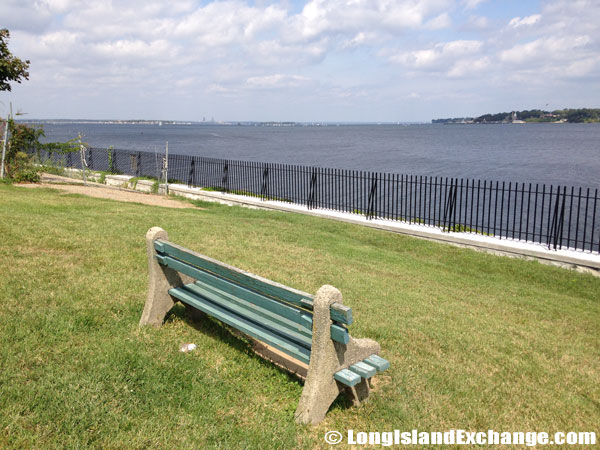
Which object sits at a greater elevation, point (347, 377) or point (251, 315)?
point (251, 315)

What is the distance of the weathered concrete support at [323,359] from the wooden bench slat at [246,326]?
0.17 meters

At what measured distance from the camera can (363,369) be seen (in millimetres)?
3643

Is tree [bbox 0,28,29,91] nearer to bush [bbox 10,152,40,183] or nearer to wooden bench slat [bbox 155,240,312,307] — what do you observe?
bush [bbox 10,152,40,183]

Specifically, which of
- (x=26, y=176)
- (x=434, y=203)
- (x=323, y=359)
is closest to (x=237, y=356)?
(x=323, y=359)

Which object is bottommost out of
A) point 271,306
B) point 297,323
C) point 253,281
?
point 297,323

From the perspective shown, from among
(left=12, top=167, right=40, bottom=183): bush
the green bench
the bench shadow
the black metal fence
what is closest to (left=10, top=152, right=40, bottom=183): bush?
(left=12, top=167, right=40, bottom=183): bush

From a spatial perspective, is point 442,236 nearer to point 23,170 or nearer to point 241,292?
point 241,292

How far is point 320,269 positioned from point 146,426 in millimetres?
5201

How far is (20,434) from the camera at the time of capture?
10.3ft

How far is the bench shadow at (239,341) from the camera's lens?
14.0 ft

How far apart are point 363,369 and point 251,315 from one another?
108cm

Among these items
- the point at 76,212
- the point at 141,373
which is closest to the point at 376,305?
the point at 141,373

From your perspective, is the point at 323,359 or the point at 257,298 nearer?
the point at 323,359

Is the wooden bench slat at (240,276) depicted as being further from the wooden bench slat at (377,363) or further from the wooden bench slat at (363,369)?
the wooden bench slat at (377,363)
